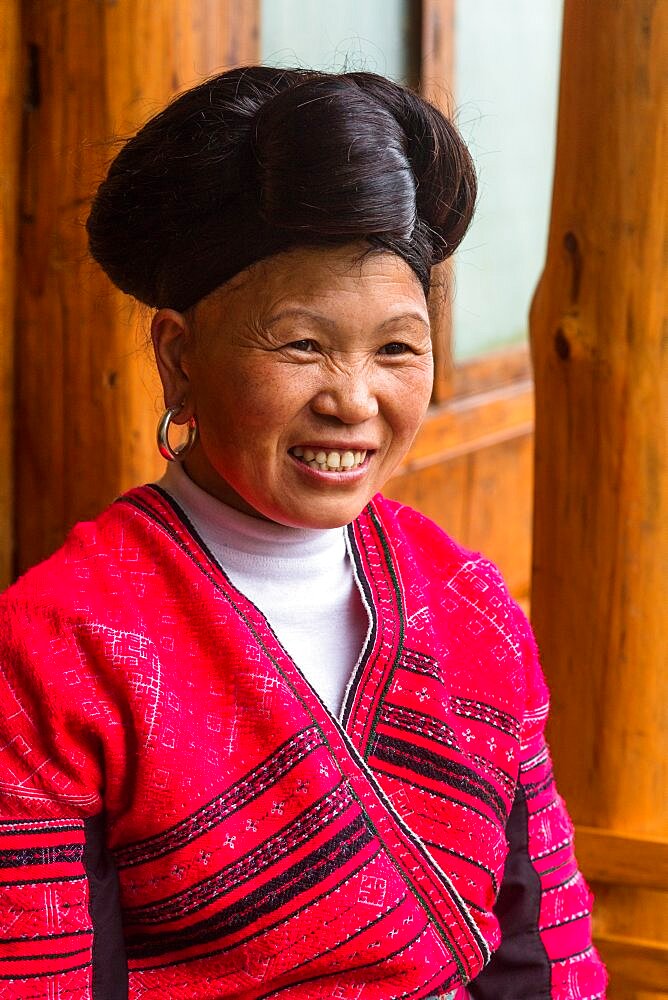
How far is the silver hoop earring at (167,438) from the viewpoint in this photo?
1.42 metres

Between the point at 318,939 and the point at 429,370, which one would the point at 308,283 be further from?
the point at 318,939

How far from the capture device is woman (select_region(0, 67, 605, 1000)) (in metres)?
1.27

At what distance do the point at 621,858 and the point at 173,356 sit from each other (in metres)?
1.27

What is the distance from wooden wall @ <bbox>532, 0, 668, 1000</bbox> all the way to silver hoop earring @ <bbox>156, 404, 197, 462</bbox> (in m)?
0.84

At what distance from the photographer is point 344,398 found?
4.31 ft

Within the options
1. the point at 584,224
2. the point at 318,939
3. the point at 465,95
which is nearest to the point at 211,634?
the point at 318,939

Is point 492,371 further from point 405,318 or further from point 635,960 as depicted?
point 405,318

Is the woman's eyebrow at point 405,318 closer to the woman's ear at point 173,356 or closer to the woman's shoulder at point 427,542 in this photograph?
the woman's ear at point 173,356

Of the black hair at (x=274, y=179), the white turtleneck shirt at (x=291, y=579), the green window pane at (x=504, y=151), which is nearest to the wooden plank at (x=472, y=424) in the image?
the green window pane at (x=504, y=151)

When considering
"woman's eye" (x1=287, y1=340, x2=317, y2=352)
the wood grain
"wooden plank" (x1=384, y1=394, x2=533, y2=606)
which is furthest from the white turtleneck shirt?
"wooden plank" (x1=384, y1=394, x2=533, y2=606)

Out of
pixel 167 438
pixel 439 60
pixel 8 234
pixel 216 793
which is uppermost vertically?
pixel 439 60

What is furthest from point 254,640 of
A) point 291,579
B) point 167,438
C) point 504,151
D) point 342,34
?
point 504,151

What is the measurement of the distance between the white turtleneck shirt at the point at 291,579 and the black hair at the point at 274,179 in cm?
23

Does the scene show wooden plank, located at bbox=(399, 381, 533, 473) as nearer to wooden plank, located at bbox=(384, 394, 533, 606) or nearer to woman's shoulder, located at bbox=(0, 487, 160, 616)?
wooden plank, located at bbox=(384, 394, 533, 606)
